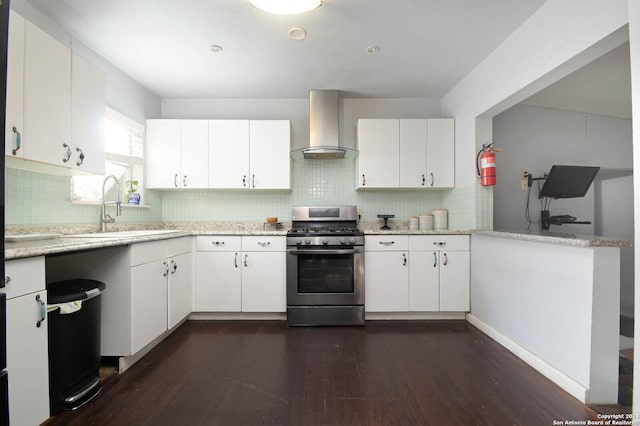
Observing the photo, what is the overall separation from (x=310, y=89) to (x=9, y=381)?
3163 millimetres

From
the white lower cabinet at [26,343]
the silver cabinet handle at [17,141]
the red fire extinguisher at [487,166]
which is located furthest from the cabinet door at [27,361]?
the red fire extinguisher at [487,166]

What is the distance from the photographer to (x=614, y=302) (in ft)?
5.01

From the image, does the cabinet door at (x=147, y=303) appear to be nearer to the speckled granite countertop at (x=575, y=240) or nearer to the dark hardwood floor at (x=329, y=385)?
the dark hardwood floor at (x=329, y=385)

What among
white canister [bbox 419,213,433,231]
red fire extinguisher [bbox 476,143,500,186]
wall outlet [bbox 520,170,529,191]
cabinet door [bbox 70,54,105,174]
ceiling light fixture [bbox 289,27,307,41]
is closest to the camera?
cabinet door [bbox 70,54,105,174]

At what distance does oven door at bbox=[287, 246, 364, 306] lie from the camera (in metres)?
2.68

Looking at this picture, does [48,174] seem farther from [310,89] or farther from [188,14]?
[310,89]

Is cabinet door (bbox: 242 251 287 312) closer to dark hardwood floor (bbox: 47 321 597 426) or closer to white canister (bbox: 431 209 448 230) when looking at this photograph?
dark hardwood floor (bbox: 47 321 597 426)

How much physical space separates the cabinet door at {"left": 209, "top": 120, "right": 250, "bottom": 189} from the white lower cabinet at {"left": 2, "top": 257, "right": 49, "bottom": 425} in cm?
192

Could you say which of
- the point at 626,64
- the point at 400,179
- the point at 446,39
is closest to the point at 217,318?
the point at 400,179

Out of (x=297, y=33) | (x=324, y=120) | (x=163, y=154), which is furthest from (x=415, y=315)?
(x=163, y=154)

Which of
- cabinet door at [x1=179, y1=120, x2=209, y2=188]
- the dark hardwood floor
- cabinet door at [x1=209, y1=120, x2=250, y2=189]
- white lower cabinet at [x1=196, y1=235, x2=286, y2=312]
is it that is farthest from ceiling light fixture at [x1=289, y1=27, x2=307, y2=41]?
the dark hardwood floor

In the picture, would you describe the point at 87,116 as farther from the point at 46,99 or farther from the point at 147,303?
the point at 147,303

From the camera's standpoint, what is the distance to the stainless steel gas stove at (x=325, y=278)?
2672 mm

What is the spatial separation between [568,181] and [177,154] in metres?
4.59
